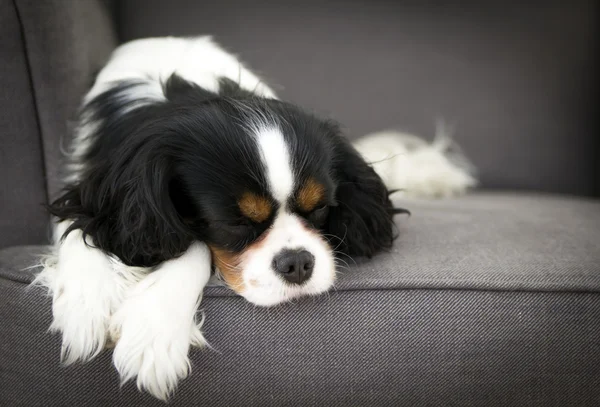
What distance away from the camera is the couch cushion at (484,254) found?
1.32 metres

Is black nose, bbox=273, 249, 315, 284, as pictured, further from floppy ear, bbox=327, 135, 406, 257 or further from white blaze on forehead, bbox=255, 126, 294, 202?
floppy ear, bbox=327, 135, 406, 257

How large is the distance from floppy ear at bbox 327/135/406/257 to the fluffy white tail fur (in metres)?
0.65

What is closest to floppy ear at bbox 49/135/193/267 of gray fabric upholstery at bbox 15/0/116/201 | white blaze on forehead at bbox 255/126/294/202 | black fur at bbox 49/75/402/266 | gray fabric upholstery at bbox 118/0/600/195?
black fur at bbox 49/75/402/266

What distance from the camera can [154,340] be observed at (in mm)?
1151

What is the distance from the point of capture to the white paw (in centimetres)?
115

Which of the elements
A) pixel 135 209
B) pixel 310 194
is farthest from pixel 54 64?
pixel 310 194

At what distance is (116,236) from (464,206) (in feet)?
4.13

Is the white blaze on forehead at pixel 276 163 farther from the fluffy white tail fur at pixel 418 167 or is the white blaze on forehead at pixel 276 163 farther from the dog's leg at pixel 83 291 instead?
the fluffy white tail fur at pixel 418 167

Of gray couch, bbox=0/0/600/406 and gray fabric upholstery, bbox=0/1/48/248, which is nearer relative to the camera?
gray couch, bbox=0/0/600/406

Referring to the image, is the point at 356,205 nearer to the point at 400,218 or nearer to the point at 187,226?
the point at 400,218

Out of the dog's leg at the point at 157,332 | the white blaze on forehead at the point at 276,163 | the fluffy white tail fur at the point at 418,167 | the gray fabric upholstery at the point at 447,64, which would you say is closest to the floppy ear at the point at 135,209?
the dog's leg at the point at 157,332

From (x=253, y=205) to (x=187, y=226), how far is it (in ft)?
0.60

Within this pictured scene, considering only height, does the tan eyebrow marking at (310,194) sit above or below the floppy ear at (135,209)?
above

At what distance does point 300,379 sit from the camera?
124 cm
